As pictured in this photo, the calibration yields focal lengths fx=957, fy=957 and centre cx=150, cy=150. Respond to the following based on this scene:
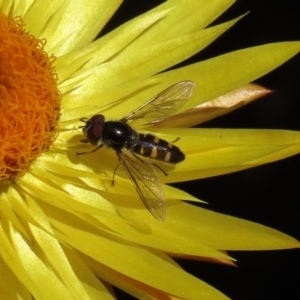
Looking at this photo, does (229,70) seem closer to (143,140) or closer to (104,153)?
(143,140)

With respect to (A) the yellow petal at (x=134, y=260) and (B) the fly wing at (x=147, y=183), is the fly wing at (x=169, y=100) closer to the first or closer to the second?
(B) the fly wing at (x=147, y=183)

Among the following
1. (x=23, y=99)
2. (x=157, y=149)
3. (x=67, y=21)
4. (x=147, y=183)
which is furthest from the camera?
(x=67, y=21)

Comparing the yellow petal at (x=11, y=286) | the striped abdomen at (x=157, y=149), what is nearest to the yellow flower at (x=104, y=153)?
the yellow petal at (x=11, y=286)

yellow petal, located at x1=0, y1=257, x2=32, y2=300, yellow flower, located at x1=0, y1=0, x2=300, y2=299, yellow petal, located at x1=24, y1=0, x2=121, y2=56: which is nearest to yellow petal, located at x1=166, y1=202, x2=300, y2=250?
yellow flower, located at x1=0, y1=0, x2=300, y2=299

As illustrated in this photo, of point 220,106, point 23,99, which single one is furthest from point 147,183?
point 23,99

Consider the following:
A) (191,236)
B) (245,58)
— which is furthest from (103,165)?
(245,58)

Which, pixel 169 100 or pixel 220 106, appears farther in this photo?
pixel 220 106

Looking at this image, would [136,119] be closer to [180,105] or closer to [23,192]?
[180,105]

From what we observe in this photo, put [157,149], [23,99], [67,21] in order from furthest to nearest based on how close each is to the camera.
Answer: [67,21]
[23,99]
[157,149]
